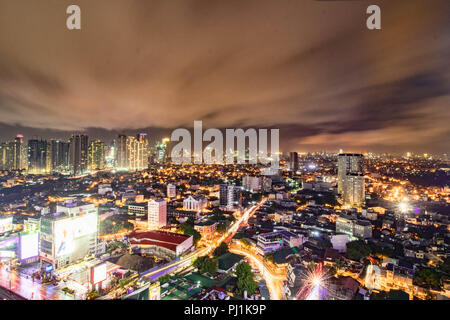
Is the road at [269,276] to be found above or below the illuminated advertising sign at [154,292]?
below

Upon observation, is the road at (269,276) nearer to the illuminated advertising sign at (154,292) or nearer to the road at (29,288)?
the illuminated advertising sign at (154,292)

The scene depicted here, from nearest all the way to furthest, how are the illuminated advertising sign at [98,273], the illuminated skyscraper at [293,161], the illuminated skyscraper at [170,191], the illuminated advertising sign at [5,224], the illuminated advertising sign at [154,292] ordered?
1. the illuminated advertising sign at [154,292]
2. the illuminated advertising sign at [98,273]
3. the illuminated advertising sign at [5,224]
4. the illuminated skyscraper at [170,191]
5. the illuminated skyscraper at [293,161]

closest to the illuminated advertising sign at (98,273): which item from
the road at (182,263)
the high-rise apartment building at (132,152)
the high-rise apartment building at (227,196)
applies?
the road at (182,263)

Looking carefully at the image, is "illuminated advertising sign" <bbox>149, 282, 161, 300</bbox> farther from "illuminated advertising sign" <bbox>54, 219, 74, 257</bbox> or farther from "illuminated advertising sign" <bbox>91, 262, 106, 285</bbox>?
"illuminated advertising sign" <bbox>54, 219, 74, 257</bbox>

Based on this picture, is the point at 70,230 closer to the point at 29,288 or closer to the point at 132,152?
the point at 29,288
